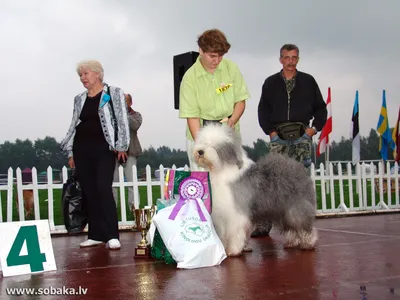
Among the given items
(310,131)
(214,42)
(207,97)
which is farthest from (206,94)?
(310,131)

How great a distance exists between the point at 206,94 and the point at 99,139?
133cm

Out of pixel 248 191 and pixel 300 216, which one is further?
pixel 300 216

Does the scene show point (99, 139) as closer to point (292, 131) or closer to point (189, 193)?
point (189, 193)

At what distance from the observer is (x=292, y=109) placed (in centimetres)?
614

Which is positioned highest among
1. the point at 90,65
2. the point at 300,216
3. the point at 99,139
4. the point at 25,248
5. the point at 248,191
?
the point at 90,65

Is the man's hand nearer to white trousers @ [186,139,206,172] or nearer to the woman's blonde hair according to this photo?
white trousers @ [186,139,206,172]

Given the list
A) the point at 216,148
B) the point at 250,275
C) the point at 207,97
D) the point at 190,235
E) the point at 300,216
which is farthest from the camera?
the point at 207,97

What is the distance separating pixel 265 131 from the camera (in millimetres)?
6371

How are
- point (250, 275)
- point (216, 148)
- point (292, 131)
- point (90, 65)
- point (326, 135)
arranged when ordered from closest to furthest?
point (250, 275) < point (216, 148) < point (90, 65) < point (292, 131) < point (326, 135)

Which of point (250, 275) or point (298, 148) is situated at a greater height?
point (298, 148)

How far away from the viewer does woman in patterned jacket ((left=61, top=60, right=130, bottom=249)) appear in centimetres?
558

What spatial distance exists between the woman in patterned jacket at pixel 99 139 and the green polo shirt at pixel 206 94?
85 cm

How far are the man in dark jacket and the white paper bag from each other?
1652mm

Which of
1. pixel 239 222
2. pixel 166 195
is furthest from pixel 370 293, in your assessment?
pixel 166 195
